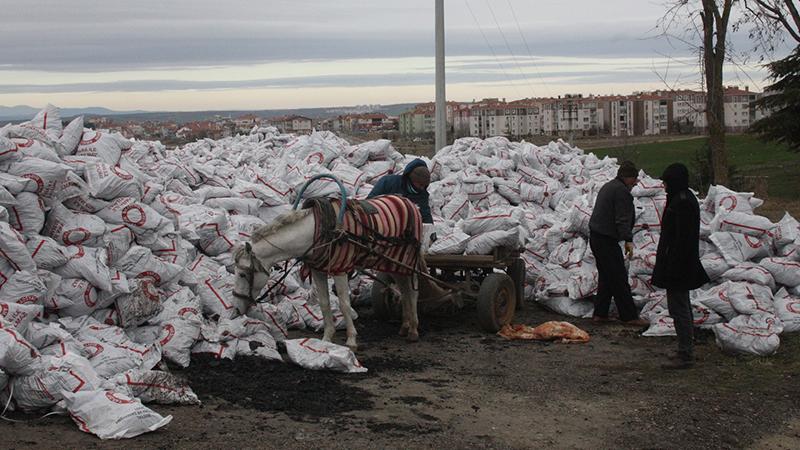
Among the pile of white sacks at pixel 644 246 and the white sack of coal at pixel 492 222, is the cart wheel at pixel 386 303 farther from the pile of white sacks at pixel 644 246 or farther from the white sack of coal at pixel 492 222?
the white sack of coal at pixel 492 222

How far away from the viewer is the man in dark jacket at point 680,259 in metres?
8.50

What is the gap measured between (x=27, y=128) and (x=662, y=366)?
244 inches

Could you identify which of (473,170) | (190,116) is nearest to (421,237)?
(473,170)

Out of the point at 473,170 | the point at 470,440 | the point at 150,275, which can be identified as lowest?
the point at 470,440

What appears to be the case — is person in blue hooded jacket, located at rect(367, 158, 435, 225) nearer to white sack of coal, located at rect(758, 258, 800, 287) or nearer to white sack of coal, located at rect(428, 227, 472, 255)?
white sack of coal, located at rect(428, 227, 472, 255)

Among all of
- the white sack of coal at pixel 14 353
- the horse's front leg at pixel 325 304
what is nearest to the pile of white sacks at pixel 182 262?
the white sack of coal at pixel 14 353

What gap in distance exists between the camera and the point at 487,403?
7.23 metres

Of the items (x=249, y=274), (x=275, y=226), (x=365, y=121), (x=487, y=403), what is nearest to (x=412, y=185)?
(x=275, y=226)

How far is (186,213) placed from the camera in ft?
33.6

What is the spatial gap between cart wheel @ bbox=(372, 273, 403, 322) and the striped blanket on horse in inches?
40.4

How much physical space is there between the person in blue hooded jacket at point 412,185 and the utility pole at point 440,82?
10497 millimetres

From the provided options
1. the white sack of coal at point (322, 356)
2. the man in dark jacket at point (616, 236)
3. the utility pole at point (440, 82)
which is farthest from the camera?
the utility pole at point (440, 82)

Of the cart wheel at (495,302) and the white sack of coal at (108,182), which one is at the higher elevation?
the white sack of coal at (108,182)

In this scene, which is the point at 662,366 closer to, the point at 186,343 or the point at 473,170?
the point at 186,343
